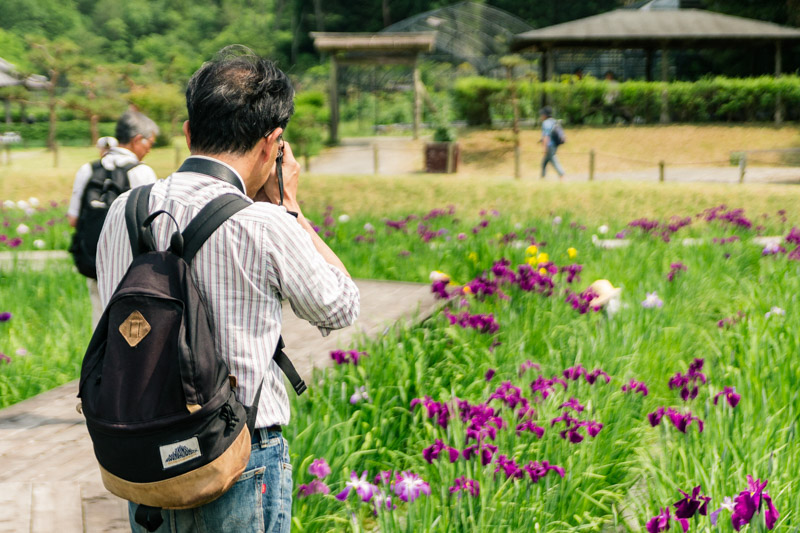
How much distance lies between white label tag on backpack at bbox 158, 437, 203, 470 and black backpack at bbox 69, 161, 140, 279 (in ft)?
7.82

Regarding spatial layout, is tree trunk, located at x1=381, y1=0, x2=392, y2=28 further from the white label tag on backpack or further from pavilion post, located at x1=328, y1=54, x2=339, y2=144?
the white label tag on backpack

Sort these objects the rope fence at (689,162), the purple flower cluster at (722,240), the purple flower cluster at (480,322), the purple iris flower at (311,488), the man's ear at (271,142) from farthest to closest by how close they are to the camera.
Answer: the rope fence at (689,162), the purple flower cluster at (722,240), the purple flower cluster at (480,322), the purple iris flower at (311,488), the man's ear at (271,142)

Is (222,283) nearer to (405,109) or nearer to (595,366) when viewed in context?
(595,366)

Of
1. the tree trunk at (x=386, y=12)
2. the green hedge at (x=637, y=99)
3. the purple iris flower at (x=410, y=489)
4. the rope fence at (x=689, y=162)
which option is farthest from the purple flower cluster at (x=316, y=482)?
the tree trunk at (x=386, y=12)

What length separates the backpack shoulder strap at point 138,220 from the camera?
1.50 meters

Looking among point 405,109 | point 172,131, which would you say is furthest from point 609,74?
point 172,131

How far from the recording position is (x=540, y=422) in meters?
2.87

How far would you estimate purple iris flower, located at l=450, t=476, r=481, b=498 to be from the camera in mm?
2242

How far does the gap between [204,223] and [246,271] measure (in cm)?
13

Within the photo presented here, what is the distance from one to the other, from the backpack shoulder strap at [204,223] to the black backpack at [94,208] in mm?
2284

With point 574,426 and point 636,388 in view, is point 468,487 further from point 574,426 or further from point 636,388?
point 636,388

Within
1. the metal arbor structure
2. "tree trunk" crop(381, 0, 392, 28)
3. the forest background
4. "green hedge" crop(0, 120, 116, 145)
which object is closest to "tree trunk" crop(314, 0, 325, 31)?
the forest background

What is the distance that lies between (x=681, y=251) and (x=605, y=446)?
159 inches

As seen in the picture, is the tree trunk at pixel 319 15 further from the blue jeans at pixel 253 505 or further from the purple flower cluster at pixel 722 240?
the blue jeans at pixel 253 505
